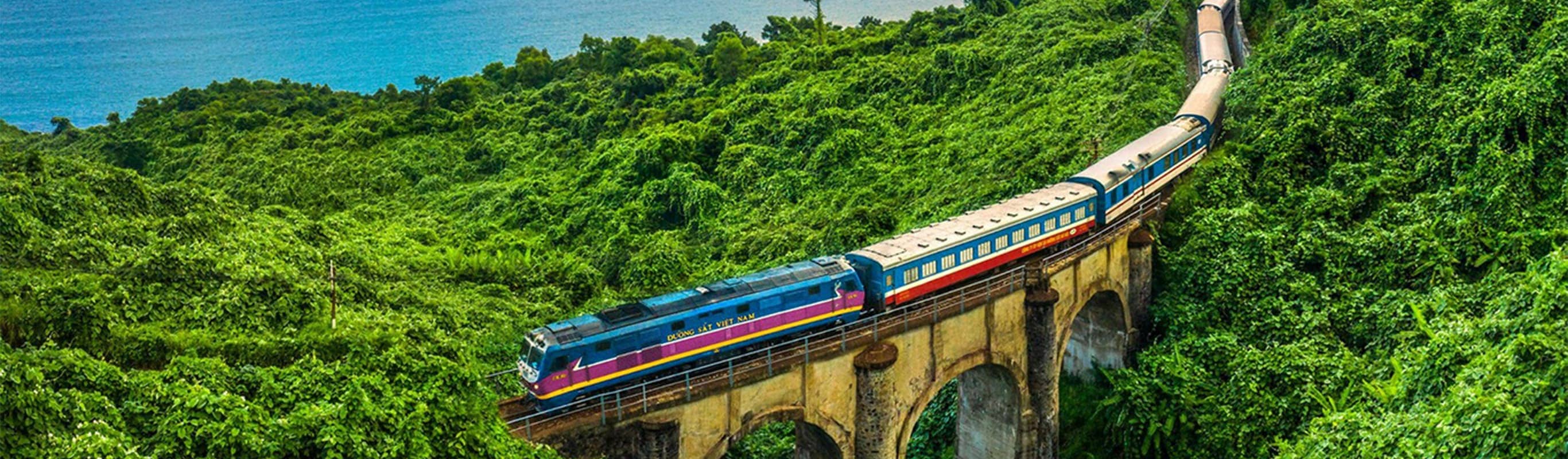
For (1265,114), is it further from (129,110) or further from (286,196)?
(129,110)

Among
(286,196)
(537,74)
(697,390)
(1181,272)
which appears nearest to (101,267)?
(697,390)

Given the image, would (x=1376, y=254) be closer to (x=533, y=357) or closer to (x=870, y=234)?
(x=870, y=234)

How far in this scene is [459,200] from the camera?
59.0m

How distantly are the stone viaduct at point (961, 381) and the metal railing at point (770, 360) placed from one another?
16 cm

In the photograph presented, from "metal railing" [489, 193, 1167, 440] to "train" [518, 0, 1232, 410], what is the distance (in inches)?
12.0

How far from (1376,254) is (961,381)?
11296 millimetres

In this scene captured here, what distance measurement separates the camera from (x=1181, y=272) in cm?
3416

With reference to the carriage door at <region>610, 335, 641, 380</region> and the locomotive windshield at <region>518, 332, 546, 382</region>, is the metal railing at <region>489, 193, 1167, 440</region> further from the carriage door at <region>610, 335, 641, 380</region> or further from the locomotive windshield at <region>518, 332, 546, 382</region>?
the locomotive windshield at <region>518, 332, 546, 382</region>

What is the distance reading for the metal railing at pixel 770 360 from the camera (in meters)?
21.8

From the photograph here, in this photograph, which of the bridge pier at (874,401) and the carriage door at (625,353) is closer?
the carriage door at (625,353)

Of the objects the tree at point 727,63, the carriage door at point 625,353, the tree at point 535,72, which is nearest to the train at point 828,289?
the carriage door at point 625,353

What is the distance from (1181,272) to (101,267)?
27.7m

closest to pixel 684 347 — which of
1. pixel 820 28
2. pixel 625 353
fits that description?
pixel 625 353

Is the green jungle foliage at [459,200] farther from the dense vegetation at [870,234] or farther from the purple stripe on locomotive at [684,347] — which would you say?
the purple stripe on locomotive at [684,347]
